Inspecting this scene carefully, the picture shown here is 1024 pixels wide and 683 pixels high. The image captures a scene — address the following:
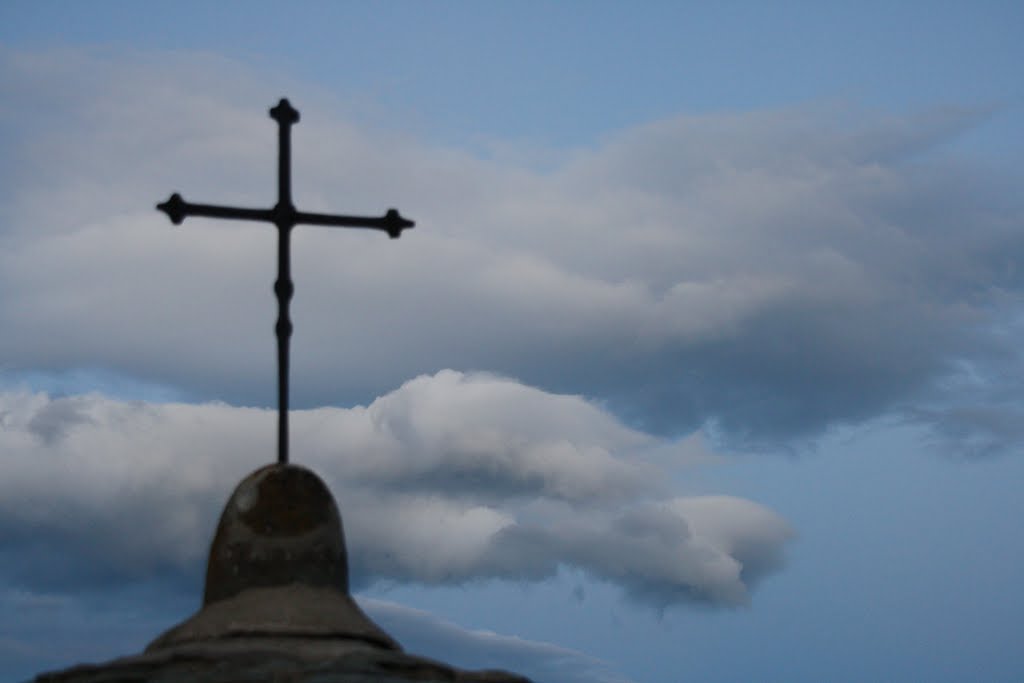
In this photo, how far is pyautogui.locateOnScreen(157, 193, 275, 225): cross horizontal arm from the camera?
11.1 metres

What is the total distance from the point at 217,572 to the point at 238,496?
540 mm

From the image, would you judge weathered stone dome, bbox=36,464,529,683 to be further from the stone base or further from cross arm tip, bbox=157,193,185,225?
cross arm tip, bbox=157,193,185,225

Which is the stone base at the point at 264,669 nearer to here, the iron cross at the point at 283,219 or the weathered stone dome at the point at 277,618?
the weathered stone dome at the point at 277,618

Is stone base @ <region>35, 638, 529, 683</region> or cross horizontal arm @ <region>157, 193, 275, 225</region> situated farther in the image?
cross horizontal arm @ <region>157, 193, 275, 225</region>

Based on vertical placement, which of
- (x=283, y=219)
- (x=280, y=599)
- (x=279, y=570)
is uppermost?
(x=283, y=219)

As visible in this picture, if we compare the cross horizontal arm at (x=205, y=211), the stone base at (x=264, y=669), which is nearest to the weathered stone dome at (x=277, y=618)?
the stone base at (x=264, y=669)

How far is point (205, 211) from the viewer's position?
11.2 m

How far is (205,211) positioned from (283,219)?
63cm

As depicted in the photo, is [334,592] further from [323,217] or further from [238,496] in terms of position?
[323,217]

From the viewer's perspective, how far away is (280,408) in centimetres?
1049

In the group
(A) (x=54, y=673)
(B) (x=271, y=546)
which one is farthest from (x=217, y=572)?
(A) (x=54, y=673)

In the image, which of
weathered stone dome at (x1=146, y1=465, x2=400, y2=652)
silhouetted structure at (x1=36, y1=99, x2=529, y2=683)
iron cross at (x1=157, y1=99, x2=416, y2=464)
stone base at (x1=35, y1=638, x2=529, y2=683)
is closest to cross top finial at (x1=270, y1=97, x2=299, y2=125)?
iron cross at (x1=157, y1=99, x2=416, y2=464)

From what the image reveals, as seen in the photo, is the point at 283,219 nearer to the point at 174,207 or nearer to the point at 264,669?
the point at 174,207

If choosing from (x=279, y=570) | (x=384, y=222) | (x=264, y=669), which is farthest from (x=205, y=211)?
(x=264, y=669)
